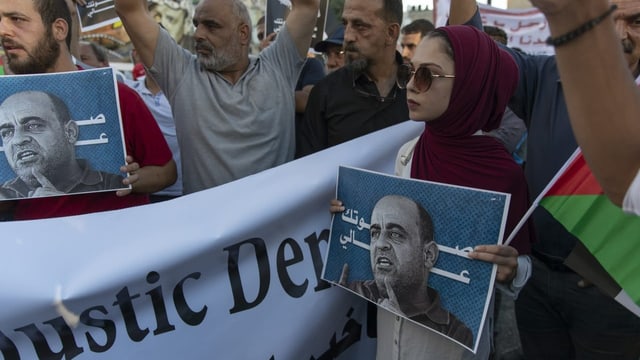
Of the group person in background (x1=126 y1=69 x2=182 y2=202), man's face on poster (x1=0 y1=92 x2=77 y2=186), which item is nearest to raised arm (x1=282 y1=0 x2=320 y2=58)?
person in background (x1=126 y1=69 x2=182 y2=202)

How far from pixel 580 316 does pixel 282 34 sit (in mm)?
1801

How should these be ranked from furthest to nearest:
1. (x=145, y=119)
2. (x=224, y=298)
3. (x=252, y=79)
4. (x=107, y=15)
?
(x=107, y=15), (x=252, y=79), (x=145, y=119), (x=224, y=298)

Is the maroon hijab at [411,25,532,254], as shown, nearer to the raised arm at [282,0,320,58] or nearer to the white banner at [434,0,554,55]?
the raised arm at [282,0,320,58]

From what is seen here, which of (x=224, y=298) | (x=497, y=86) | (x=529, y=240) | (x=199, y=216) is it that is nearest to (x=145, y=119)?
(x=199, y=216)

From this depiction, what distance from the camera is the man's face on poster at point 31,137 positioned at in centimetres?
206

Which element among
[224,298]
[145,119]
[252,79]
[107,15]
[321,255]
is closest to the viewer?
[224,298]

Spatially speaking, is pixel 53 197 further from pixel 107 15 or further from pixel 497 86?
pixel 107 15

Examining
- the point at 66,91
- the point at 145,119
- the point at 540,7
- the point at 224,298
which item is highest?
the point at 540,7

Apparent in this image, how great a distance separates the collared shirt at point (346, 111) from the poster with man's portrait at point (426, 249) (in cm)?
70

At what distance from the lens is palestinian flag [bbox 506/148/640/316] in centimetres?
136

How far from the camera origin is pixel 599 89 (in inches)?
32.5

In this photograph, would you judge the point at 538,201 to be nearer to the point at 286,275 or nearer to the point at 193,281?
the point at 286,275

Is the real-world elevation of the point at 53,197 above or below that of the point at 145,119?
below

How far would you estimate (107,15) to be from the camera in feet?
13.0
